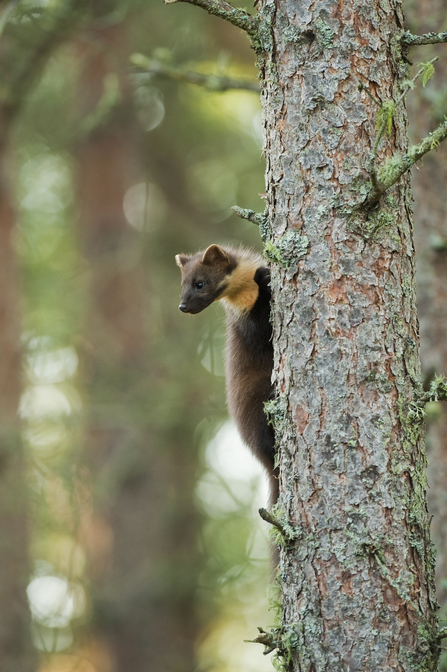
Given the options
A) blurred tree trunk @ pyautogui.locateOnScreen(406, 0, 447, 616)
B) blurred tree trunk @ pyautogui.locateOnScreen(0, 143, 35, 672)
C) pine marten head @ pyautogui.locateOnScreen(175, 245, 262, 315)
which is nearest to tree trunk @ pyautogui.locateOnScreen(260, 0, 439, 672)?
pine marten head @ pyautogui.locateOnScreen(175, 245, 262, 315)

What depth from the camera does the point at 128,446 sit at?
927cm

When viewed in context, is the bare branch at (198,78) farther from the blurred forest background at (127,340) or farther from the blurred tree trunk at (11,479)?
the blurred tree trunk at (11,479)

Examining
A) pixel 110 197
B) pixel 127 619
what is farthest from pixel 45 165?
pixel 127 619

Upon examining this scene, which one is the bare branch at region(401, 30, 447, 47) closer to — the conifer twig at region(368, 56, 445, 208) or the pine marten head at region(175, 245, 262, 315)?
the conifer twig at region(368, 56, 445, 208)

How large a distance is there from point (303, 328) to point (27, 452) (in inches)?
232

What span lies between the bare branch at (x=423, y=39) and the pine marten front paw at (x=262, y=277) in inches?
62.9

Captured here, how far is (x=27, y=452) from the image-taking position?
8.00 metres

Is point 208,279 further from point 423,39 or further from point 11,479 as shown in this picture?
point 11,479

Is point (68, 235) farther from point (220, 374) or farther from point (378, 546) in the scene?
point (378, 546)

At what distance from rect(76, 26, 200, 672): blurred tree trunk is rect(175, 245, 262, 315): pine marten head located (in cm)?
419

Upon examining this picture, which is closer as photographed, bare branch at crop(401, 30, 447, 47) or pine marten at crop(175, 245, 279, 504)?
bare branch at crop(401, 30, 447, 47)

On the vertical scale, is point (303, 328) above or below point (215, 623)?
below

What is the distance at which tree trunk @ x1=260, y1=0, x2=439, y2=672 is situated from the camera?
2.67 meters

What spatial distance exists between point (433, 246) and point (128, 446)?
509cm
